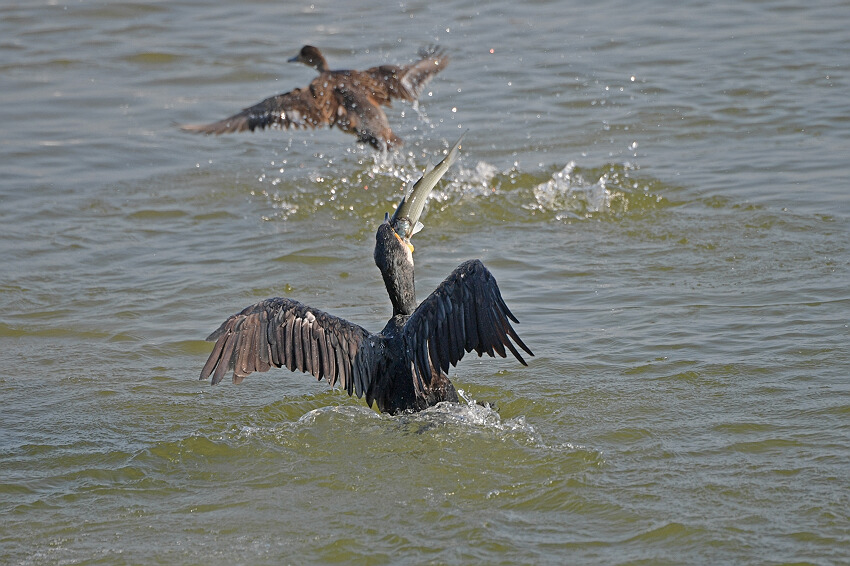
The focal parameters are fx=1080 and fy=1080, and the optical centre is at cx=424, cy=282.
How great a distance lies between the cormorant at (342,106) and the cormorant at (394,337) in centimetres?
346

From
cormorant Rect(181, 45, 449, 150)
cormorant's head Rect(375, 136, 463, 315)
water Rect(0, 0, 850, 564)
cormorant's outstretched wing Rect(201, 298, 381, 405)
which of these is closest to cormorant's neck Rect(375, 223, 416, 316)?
cormorant's head Rect(375, 136, 463, 315)

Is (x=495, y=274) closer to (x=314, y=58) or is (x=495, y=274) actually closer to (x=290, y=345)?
(x=290, y=345)

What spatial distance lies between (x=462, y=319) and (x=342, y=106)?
454 centimetres

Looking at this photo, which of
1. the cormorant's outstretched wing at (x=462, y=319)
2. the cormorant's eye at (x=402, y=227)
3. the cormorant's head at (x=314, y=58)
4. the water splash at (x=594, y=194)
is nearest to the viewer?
the cormorant's outstretched wing at (x=462, y=319)

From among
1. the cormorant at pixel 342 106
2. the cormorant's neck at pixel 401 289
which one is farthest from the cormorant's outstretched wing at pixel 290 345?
the cormorant at pixel 342 106

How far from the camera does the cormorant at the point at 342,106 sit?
845 centimetres

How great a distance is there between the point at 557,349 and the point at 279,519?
213 centimetres

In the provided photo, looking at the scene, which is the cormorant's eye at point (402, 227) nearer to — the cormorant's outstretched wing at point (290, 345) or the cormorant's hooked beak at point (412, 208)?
the cormorant's hooked beak at point (412, 208)

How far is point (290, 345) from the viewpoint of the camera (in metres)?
4.82

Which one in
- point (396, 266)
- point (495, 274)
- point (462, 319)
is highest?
point (396, 266)

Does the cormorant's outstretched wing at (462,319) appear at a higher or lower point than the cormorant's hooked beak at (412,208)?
lower

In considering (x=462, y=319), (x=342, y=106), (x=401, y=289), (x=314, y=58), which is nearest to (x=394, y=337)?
(x=401, y=289)

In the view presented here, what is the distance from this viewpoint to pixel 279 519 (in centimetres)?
426

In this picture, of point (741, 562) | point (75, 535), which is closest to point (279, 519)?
point (75, 535)
